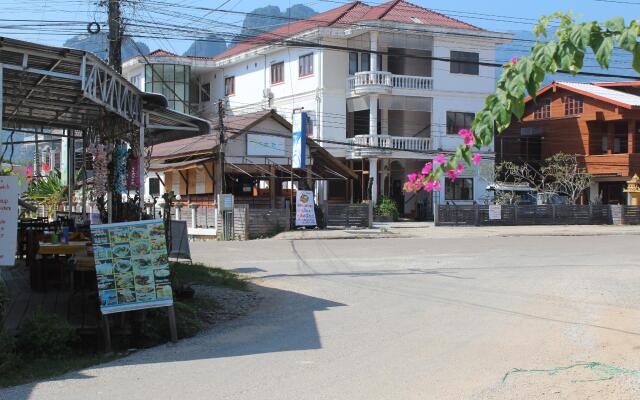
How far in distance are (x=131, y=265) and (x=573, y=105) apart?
4149 centimetres

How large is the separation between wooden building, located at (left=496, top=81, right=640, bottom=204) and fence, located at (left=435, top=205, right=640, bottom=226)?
5.54m

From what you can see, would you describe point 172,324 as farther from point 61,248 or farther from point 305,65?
point 305,65

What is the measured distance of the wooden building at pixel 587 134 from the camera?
138 ft

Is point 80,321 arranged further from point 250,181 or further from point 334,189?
point 334,189

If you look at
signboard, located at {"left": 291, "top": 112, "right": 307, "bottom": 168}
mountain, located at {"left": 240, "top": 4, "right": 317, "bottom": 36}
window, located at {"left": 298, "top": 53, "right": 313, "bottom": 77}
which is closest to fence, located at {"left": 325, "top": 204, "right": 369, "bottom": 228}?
signboard, located at {"left": 291, "top": 112, "right": 307, "bottom": 168}

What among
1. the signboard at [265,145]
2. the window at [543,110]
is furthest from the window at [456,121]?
the signboard at [265,145]

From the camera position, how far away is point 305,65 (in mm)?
38219

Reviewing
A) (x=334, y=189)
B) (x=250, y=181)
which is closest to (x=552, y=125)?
(x=334, y=189)

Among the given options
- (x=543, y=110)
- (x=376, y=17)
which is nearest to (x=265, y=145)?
(x=376, y=17)

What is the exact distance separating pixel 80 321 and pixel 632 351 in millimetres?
6711

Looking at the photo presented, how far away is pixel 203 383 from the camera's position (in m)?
6.48


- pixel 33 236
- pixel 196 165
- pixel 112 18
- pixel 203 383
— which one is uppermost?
pixel 112 18

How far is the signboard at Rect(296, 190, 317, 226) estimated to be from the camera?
29.0 meters

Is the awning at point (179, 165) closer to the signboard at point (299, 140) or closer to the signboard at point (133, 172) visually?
the signboard at point (299, 140)
